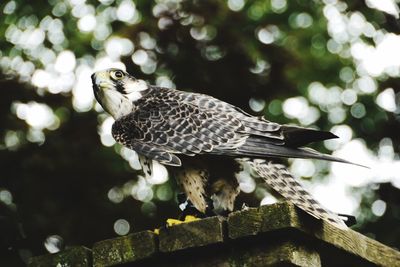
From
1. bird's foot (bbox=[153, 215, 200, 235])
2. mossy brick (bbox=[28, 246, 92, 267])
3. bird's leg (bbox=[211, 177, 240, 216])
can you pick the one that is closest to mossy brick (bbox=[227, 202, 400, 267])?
bird's foot (bbox=[153, 215, 200, 235])

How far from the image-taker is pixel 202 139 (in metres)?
4.63

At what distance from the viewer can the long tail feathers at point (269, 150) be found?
417 centimetres

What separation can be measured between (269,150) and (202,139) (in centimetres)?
52

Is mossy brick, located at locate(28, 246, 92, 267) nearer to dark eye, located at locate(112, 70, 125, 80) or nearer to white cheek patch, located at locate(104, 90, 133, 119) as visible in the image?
white cheek patch, located at locate(104, 90, 133, 119)

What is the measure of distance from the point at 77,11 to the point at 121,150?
185cm

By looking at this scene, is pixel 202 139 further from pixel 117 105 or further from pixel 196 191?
pixel 117 105

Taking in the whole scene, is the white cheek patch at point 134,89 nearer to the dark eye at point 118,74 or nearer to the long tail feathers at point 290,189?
the dark eye at point 118,74

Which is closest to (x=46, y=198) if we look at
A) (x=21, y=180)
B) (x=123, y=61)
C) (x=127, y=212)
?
(x=21, y=180)

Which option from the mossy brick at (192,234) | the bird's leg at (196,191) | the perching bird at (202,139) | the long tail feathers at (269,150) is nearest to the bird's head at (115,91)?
the perching bird at (202,139)

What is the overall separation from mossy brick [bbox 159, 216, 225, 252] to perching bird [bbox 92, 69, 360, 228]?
1.39 feet

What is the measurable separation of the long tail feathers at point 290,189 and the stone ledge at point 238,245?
0.18ft

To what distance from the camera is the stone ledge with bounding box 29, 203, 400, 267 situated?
139 inches

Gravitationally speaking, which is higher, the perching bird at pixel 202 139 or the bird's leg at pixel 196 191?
the perching bird at pixel 202 139

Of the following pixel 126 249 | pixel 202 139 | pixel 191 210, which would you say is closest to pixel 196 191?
pixel 191 210
